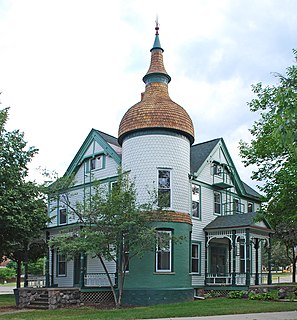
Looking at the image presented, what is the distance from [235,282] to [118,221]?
8.65 m

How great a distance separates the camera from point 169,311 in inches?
690

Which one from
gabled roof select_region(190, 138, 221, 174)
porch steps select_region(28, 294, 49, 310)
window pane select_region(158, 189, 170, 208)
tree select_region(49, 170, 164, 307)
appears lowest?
porch steps select_region(28, 294, 49, 310)

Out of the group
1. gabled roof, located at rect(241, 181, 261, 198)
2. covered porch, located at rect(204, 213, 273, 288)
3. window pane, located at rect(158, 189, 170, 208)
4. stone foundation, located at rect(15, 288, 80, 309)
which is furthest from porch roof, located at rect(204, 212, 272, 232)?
stone foundation, located at rect(15, 288, 80, 309)

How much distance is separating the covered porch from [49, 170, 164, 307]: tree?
6.25 m

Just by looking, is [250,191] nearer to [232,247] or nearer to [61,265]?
[232,247]

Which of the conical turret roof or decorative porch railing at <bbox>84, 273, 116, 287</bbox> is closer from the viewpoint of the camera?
the conical turret roof

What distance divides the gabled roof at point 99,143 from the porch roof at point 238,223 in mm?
6495

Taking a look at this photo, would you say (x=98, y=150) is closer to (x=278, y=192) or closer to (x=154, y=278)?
(x=154, y=278)

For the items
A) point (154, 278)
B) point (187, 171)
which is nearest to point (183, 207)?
point (187, 171)

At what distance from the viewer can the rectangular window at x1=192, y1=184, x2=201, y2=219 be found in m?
25.9

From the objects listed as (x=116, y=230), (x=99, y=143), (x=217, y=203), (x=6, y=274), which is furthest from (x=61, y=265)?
(x=6, y=274)

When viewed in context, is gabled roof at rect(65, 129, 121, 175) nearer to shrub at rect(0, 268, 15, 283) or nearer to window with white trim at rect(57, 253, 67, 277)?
window with white trim at rect(57, 253, 67, 277)

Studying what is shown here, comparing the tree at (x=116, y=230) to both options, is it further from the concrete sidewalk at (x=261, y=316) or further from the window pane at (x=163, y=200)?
the concrete sidewalk at (x=261, y=316)

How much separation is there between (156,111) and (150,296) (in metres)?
8.78
